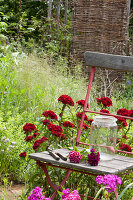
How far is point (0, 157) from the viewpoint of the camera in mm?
3529

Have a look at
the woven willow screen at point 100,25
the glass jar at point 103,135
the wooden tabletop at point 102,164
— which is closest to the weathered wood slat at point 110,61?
the glass jar at point 103,135

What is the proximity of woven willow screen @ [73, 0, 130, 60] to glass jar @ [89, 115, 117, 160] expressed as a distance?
5647 millimetres

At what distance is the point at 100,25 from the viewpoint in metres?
8.16

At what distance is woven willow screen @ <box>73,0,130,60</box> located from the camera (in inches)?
320

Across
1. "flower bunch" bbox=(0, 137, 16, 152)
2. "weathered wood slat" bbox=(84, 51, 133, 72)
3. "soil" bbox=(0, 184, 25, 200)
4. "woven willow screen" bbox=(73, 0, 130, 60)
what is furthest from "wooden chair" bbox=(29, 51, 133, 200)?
"woven willow screen" bbox=(73, 0, 130, 60)

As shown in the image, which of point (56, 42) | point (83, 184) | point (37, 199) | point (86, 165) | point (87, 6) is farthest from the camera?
point (56, 42)

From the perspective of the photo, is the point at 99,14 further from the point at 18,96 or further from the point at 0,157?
the point at 0,157

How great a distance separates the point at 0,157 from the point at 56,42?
626 centimetres

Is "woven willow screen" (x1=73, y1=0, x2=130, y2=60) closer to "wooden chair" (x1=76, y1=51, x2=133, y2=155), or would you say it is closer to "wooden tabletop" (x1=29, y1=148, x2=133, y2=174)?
"wooden chair" (x1=76, y1=51, x2=133, y2=155)

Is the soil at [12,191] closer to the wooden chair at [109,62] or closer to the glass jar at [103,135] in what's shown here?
the wooden chair at [109,62]

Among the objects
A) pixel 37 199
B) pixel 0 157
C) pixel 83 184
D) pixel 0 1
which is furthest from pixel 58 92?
pixel 0 1

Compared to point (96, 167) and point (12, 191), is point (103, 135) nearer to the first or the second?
point (96, 167)

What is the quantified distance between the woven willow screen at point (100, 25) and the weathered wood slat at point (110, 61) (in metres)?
5.20

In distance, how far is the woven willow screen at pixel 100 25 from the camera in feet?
26.7
